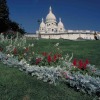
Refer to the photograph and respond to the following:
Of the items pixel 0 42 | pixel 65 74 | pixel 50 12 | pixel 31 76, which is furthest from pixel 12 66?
pixel 50 12

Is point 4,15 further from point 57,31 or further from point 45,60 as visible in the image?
point 57,31

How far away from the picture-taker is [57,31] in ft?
596

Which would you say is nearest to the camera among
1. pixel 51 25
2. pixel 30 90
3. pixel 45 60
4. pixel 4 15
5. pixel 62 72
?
pixel 30 90

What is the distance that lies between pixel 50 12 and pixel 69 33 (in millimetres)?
15174

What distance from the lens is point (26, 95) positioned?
9.62m

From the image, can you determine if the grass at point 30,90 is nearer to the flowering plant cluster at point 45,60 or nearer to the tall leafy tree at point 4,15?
the flowering plant cluster at point 45,60

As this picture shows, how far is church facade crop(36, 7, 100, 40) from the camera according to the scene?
573ft

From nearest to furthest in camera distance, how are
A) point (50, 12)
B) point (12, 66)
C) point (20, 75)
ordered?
point (20, 75)
point (12, 66)
point (50, 12)

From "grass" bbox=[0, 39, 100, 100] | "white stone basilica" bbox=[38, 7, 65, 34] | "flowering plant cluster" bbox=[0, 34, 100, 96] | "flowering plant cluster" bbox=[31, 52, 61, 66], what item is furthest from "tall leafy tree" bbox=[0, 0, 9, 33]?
"white stone basilica" bbox=[38, 7, 65, 34]

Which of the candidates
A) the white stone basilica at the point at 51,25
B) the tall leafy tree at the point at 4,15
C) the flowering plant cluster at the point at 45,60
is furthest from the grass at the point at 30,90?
the white stone basilica at the point at 51,25

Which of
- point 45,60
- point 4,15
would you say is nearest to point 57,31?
point 4,15

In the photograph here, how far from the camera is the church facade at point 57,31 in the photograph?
175 metres

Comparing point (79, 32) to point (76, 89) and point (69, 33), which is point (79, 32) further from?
point (76, 89)

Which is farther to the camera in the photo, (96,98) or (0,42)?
(0,42)
